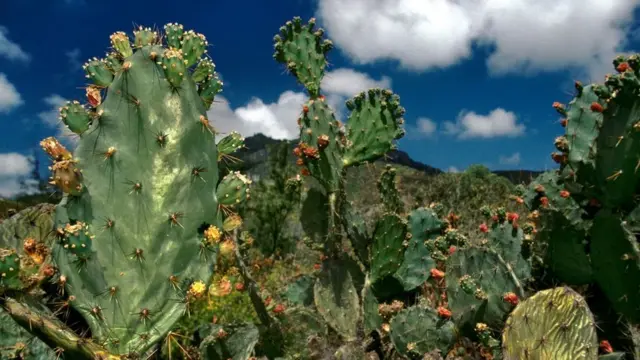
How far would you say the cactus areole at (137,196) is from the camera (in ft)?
8.14

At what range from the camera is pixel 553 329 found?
3268 millimetres

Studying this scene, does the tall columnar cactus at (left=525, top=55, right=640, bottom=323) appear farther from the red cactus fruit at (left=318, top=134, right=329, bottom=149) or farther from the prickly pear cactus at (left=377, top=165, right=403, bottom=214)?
the red cactus fruit at (left=318, top=134, right=329, bottom=149)

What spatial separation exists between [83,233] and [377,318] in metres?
2.53

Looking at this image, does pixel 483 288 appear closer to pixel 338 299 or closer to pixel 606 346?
pixel 606 346

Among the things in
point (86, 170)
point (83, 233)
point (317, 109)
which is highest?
point (317, 109)

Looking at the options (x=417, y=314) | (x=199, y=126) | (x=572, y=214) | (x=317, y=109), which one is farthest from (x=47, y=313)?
(x=572, y=214)

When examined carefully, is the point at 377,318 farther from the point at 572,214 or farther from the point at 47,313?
the point at 47,313

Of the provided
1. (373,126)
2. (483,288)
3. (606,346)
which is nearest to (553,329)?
(483,288)

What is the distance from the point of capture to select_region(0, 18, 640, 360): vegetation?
99.1 inches

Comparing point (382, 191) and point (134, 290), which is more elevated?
point (382, 191)

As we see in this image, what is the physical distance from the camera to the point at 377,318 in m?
4.45

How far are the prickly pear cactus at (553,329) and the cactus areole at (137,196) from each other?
5.54 ft

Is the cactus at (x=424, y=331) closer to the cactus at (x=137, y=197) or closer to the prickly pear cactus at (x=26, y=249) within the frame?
the cactus at (x=137, y=197)

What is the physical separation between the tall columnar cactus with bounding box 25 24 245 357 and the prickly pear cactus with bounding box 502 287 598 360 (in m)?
1.68
